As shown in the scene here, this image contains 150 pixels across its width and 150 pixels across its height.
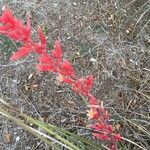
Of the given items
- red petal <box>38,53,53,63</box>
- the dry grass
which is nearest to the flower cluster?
red petal <box>38,53,53,63</box>

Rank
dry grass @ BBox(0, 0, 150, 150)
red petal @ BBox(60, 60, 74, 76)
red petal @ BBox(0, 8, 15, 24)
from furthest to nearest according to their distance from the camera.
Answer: dry grass @ BBox(0, 0, 150, 150)
red petal @ BBox(60, 60, 74, 76)
red petal @ BBox(0, 8, 15, 24)

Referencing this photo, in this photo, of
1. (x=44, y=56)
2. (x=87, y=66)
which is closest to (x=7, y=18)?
(x=44, y=56)

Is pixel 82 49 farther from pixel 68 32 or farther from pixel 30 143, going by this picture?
pixel 30 143

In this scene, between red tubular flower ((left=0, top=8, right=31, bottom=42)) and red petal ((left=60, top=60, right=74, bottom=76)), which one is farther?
red petal ((left=60, top=60, right=74, bottom=76))

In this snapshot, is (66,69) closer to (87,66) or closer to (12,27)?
(12,27)

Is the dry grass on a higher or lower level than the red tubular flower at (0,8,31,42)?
lower

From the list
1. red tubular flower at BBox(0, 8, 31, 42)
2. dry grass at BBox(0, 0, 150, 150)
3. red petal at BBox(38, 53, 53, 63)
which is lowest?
dry grass at BBox(0, 0, 150, 150)

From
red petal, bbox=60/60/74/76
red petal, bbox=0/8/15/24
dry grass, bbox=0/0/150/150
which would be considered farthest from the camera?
dry grass, bbox=0/0/150/150

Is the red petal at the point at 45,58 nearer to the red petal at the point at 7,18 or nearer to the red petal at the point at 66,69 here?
the red petal at the point at 66,69

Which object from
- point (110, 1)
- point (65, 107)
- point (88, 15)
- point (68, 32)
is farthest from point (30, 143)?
point (110, 1)

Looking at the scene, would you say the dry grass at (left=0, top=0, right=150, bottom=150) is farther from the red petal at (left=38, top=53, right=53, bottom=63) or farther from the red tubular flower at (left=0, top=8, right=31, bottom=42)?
the red tubular flower at (left=0, top=8, right=31, bottom=42)
